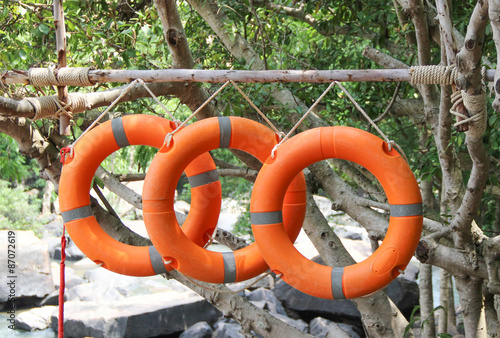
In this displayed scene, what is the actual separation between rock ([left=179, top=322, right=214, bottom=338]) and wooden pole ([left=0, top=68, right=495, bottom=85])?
4.62 meters

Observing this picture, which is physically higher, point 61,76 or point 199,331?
point 61,76

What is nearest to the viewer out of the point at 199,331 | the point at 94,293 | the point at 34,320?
the point at 199,331

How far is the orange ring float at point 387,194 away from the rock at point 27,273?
255 inches

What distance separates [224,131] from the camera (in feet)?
6.55

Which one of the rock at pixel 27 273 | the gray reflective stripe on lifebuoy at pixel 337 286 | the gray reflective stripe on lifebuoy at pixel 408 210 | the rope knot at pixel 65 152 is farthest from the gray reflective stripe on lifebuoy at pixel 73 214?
the rock at pixel 27 273

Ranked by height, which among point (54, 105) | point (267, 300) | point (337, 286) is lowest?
point (267, 300)

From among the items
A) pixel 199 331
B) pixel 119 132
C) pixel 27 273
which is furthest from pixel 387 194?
pixel 27 273

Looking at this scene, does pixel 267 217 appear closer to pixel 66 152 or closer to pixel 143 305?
pixel 66 152

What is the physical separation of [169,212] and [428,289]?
356cm

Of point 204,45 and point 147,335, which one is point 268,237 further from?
point 147,335

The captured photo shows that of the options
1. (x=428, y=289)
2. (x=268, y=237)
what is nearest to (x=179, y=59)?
(x=268, y=237)

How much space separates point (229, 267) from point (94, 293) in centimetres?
629

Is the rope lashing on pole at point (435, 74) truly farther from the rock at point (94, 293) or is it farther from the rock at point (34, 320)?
the rock at point (94, 293)

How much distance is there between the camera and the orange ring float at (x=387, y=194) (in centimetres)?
185
